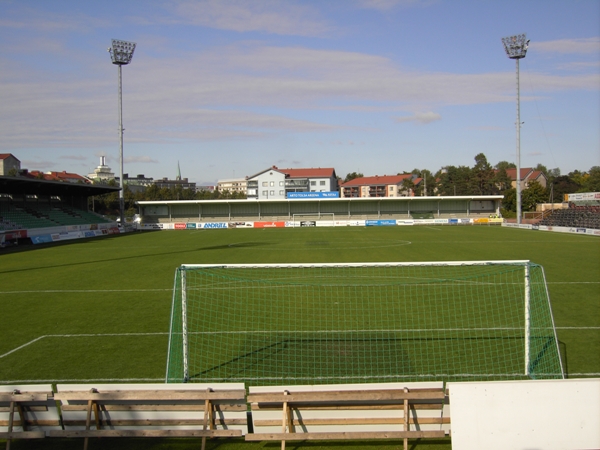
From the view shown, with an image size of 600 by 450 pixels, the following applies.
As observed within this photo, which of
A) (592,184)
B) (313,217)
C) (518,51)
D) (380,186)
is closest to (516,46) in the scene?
(518,51)

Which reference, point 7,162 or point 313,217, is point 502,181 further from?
point 7,162

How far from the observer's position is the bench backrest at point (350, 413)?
17.1 ft

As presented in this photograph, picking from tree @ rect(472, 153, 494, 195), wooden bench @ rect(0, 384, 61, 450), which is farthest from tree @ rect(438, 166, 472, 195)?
wooden bench @ rect(0, 384, 61, 450)

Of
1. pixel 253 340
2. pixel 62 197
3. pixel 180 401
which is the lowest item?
pixel 253 340

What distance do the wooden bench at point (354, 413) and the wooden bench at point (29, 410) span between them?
2.42m

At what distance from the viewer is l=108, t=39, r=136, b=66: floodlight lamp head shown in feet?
161

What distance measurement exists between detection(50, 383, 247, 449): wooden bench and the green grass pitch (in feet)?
1.14

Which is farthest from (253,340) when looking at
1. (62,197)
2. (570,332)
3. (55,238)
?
(62,197)

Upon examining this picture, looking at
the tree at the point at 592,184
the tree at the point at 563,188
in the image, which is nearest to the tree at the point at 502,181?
the tree at the point at 563,188

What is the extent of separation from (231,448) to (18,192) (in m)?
46.1

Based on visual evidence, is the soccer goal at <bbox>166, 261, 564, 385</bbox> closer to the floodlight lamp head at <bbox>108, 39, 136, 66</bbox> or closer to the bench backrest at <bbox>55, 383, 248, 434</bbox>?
the bench backrest at <bbox>55, 383, 248, 434</bbox>

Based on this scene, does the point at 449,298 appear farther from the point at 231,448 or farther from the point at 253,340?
the point at 231,448

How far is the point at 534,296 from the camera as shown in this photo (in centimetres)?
1302

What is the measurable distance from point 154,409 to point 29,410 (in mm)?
1535
